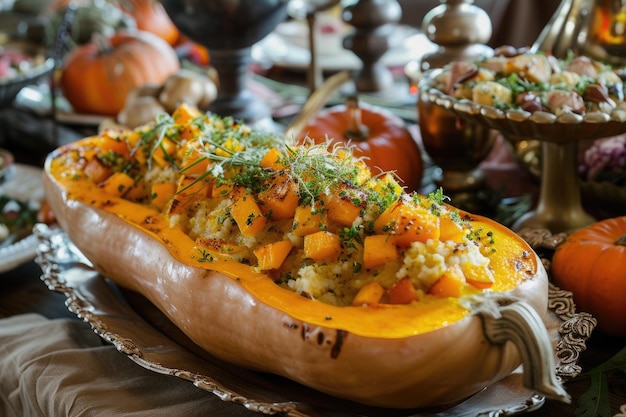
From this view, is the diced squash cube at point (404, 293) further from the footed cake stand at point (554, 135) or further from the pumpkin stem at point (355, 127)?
the pumpkin stem at point (355, 127)

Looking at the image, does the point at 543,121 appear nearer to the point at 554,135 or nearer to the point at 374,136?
the point at 554,135

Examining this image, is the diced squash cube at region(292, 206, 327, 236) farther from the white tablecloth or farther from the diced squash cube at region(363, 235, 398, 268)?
the white tablecloth

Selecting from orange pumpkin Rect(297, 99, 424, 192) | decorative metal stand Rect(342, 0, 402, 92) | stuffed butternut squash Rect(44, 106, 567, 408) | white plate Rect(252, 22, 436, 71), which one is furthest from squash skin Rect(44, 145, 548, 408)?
white plate Rect(252, 22, 436, 71)

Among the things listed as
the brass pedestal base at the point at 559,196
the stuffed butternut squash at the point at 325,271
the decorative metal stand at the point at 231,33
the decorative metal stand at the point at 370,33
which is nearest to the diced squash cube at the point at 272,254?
the stuffed butternut squash at the point at 325,271

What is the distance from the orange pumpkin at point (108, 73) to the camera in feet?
7.71

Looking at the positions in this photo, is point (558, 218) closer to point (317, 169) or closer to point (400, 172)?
point (400, 172)

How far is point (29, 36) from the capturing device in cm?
290

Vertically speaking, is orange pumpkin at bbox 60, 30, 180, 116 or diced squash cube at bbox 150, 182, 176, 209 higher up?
diced squash cube at bbox 150, 182, 176, 209

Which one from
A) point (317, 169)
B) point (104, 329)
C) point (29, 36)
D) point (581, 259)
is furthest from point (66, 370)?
point (29, 36)

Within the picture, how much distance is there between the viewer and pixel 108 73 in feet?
7.75

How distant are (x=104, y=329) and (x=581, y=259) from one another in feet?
2.32

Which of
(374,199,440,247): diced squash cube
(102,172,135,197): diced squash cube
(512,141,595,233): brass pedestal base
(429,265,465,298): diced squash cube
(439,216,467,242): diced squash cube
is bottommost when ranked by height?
(512,141,595,233): brass pedestal base

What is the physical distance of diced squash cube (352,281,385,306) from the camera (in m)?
0.87

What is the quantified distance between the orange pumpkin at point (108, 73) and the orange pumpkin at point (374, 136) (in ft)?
2.83
